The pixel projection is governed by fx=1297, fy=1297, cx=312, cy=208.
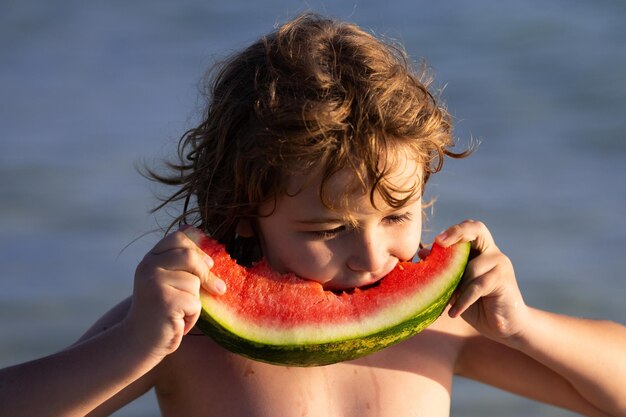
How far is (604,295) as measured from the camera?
587 centimetres

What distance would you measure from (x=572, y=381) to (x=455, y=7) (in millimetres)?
6500

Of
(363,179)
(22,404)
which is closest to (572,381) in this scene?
(363,179)

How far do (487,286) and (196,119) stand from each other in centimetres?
343

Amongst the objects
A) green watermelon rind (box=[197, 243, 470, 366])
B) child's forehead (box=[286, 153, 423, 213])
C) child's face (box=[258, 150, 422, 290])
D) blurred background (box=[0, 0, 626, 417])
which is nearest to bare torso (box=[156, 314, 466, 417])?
green watermelon rind (box=[197, 243, 470, 366])

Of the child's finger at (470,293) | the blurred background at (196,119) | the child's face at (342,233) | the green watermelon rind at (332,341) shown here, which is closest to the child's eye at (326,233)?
Answer: the child's face at (342,233)

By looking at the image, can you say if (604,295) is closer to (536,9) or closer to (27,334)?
(27,334)

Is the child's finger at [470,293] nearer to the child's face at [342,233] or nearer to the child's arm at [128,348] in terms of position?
the child's face at [342,233]

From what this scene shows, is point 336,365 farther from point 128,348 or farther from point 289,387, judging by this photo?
point 128,348

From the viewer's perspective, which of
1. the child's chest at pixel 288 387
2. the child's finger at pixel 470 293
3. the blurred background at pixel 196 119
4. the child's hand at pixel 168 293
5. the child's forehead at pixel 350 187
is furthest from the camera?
the blurred background at pixel 196 119

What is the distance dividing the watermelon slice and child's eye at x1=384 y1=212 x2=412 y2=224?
0.48 ft

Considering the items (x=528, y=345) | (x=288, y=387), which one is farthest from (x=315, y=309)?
(x=528, y=345)

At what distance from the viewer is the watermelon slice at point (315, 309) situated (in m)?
3.24

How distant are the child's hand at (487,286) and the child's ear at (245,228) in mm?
507

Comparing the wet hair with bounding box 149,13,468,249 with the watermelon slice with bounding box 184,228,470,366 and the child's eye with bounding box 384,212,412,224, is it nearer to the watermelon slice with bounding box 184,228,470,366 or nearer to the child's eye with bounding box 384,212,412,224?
the child's eye with bounding box 384,212,412,224
